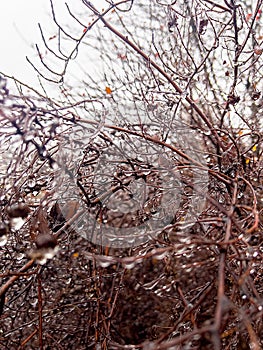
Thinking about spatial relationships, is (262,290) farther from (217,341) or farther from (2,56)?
(2,56)

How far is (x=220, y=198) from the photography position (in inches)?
78.2

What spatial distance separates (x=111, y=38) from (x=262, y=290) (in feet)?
11.5

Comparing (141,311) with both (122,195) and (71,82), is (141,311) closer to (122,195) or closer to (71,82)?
(122,195)

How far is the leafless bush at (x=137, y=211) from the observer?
1298 millimetres

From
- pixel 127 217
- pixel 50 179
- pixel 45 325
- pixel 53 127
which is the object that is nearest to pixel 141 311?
pixel 127 217

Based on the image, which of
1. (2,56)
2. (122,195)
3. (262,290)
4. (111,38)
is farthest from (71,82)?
(262,290)

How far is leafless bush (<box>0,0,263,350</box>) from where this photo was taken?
51.1 inches

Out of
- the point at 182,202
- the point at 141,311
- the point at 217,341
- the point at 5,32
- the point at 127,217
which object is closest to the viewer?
the point at 217,341

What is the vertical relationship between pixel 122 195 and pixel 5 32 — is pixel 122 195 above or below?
below

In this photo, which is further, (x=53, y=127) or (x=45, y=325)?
(x=45, y=325)

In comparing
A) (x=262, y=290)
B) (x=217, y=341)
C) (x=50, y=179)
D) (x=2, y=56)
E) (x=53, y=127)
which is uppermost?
(x=2, y=56)

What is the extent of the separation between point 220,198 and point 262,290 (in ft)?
1.25

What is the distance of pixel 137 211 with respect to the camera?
7.62 ft

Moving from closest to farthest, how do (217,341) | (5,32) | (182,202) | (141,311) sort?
(217,341) < (182,202) < (141,311) < (5,32)
